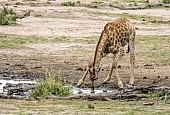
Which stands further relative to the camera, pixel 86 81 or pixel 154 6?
pixel 154 6

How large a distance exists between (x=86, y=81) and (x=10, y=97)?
12.2ft

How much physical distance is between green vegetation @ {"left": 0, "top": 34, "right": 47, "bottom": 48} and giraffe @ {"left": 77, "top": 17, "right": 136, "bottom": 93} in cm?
582

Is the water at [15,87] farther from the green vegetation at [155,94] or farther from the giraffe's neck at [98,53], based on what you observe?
the green vegetation at [155,94]

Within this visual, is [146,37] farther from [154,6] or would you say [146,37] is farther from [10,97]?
[154,6]

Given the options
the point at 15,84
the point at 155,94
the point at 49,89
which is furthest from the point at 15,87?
the point at 155,94

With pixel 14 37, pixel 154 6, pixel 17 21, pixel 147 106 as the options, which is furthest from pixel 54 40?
pixel 154 6

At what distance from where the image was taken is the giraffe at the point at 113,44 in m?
14.7

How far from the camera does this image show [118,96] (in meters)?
12.8

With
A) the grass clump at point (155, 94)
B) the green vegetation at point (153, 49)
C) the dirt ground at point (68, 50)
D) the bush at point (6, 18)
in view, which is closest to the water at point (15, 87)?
the dirt ground at point (68, 50)

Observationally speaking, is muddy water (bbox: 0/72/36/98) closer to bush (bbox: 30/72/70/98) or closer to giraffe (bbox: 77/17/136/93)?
bush (bbox: 30/72/70/98)

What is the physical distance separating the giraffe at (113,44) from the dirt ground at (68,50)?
0.62 m

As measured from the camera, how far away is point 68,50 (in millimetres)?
21109

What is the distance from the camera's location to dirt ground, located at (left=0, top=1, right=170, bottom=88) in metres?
17.3

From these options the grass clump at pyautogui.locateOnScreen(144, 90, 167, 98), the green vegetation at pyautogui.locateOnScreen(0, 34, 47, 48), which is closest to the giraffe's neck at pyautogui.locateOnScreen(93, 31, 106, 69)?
the grass clump at pyautogui.locateOnScreen(144, 90, 167, 98)
